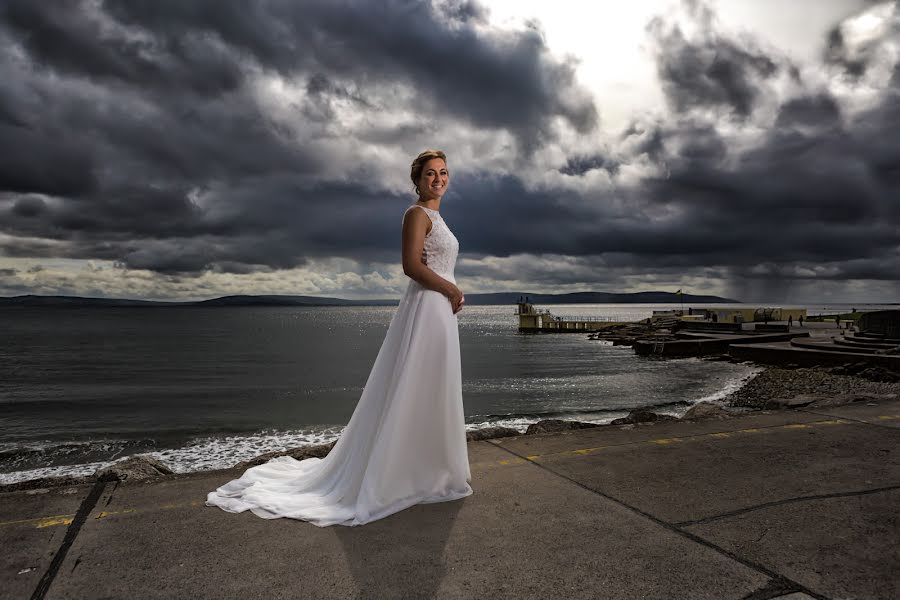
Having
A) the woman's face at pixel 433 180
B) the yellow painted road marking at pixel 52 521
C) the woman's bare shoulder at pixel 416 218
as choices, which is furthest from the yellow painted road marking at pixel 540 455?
the woman's face at pixel 433 180

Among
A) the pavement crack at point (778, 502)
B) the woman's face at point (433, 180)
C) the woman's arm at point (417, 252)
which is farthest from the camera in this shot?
the woman's face at point (433, 180)

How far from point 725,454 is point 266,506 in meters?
3.63

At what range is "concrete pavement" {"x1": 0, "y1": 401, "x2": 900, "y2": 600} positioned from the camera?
2.29m

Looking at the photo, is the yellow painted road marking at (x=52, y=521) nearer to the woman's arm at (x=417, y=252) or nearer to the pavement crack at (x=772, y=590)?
the woman's arm at (x=417, y=252)

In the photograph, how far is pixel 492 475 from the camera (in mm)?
3844

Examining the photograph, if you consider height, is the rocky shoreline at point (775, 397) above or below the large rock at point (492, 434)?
below

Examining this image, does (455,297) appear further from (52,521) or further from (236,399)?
(236,399)

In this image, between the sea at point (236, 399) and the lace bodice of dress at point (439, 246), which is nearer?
the lace bodice of dress at point (439, 246)

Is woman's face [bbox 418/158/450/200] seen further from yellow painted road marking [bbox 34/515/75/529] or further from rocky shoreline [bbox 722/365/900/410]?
rocky shoreline [bbox 722/365/900/410]

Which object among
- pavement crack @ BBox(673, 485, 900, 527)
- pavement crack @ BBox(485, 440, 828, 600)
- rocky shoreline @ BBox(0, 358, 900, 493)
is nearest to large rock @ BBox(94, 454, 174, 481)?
rocky shoreline @ BBox(0, 358, 900, 493)

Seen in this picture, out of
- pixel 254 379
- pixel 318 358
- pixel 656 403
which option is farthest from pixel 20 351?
pixel 656 403

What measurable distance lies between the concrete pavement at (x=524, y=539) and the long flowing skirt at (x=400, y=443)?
142mm

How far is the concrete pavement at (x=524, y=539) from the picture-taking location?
2.29 meters

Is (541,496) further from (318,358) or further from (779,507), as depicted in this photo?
(318,358)
